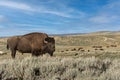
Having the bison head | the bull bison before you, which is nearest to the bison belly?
the bull bison

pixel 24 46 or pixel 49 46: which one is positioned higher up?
pixel 49 46

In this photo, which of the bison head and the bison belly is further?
the bison belly

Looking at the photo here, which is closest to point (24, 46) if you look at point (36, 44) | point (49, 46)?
point (36, 44)

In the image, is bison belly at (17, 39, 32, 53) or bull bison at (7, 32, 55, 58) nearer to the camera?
bull bison at (7, 32, 55, 58)

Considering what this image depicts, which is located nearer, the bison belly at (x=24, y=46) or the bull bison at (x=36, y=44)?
the bull bison at (x=36, y=44)

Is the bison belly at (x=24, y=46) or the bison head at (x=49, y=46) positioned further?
the bison belly at (x=24, y=46)

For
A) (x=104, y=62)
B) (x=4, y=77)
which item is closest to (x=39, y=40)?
(x=104, y=62)

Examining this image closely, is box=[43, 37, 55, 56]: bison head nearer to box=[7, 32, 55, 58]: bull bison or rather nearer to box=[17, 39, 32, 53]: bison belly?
box=[7, 32, 55, 58]: bull bison

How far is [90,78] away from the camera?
912cm

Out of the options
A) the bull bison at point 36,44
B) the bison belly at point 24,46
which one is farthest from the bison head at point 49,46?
the bison belly at point 24,46

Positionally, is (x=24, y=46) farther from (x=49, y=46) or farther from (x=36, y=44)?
(x=49, y=46)

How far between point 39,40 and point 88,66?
26.4 feet

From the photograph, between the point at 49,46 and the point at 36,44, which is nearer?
the point at 49,46

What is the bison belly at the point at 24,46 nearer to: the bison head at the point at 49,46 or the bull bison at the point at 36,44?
the bull bison at the point at 36,44
